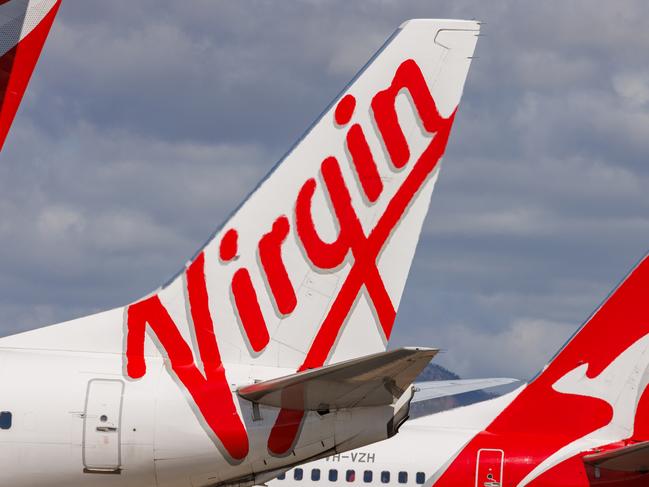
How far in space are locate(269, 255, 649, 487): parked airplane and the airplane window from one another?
12.1 m

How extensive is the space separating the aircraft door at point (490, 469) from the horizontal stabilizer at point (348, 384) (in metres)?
10.1

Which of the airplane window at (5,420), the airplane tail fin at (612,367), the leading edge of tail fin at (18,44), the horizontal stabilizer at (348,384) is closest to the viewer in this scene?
the horizontal stabilizer at (348,384)

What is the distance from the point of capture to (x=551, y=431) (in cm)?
2884

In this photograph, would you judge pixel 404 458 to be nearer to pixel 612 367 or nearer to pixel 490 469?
pixel 490 469

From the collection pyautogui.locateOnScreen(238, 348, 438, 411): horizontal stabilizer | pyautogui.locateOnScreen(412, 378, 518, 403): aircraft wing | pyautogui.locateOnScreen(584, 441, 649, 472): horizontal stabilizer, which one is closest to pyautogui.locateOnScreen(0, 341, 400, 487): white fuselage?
pyautogui.locateOnScreen(238, 348, 438, 411): horizontal stabilizer

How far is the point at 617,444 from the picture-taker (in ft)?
95.6

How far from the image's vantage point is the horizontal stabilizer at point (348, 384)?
53.3ft

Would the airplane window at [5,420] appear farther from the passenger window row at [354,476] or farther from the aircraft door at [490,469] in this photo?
the aircraft door at [490,469]

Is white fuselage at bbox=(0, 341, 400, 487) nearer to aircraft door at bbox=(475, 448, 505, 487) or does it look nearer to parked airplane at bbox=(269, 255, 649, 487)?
aircraft door at bbox=(475, 448, 505, 487)

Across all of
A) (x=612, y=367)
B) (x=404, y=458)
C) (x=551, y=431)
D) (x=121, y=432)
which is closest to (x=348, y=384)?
(x=121, y=432)

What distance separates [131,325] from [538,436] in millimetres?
12393

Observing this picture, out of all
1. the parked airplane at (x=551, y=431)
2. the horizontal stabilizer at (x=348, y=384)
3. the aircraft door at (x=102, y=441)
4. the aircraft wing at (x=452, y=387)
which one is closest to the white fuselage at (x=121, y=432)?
the aircraft door at (x=102, y=441)

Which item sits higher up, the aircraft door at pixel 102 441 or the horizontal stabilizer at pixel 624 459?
the horizontal stabilizer at pixel 624 459

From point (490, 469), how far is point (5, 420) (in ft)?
41.8
